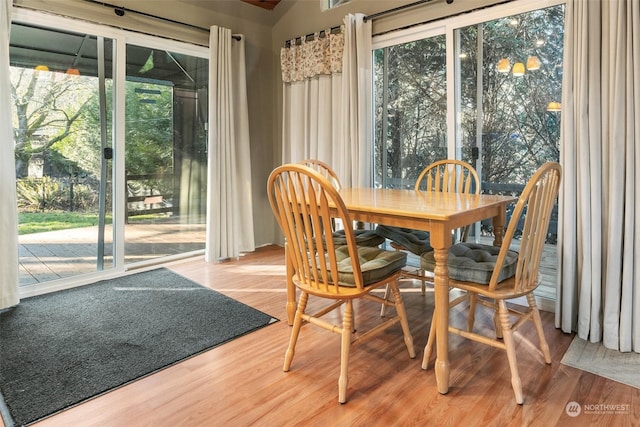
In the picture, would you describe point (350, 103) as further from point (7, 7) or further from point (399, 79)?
point (7, 7)

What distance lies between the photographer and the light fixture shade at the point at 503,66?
2792 millimetres

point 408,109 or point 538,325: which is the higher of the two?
point 408,109

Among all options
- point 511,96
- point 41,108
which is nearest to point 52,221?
point 41,108

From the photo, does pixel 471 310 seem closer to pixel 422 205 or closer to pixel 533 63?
pixel 422 205

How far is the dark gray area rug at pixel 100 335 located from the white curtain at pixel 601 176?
1.77m

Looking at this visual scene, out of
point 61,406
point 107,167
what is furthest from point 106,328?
point 107,167

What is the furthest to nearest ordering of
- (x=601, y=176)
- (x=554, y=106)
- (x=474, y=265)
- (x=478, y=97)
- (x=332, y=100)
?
(x=332, y=100)
(x=478, y=97)
(x=554, y=106)
(x=601, y=176)
(x=474, y=265)

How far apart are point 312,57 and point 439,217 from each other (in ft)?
8.73

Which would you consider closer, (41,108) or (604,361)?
(604,361)

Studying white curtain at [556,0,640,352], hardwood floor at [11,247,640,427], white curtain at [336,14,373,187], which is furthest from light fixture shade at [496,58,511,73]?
hardwood floor at [11,247,640,427]

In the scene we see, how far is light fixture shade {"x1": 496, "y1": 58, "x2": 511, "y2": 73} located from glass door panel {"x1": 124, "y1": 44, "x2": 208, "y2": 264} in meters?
2.61

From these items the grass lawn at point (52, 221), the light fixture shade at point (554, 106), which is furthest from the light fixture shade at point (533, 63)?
the grass lawn at point (52, 221)

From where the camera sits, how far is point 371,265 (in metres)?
1.84

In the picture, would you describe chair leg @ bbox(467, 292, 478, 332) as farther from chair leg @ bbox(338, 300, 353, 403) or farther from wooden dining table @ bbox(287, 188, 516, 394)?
chair leg @ bbox(338, 300, 353, 403)
